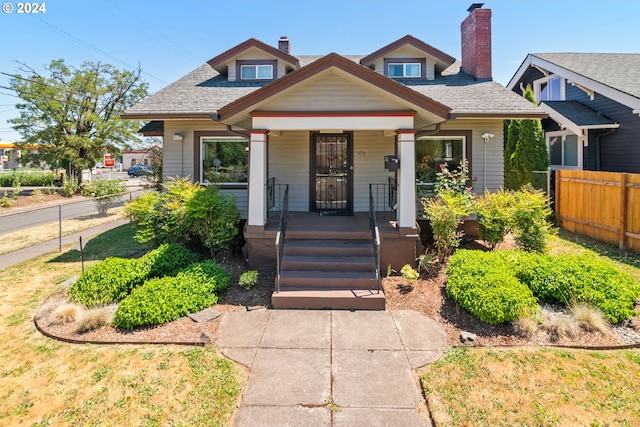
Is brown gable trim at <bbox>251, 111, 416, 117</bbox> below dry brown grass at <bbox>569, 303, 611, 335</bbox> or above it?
above

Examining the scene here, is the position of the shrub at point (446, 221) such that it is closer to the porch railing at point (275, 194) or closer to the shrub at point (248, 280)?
the shrub at point (248, 280)

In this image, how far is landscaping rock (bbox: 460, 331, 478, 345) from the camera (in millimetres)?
4910

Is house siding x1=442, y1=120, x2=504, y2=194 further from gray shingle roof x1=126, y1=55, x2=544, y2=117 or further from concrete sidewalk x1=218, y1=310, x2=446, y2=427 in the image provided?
concrete sidewalk x1=218, y1=310, x2=446, y2=427

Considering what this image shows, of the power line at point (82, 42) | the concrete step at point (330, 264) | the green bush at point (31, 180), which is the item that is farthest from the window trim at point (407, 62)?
the green bush at point (31, 180)

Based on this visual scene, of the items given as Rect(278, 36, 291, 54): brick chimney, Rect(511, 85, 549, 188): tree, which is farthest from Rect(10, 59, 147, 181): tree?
Rect(511, 85, 549, 188): tree

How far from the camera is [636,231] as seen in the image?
8.42m

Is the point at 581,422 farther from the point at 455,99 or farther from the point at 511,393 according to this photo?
the point at 455,99

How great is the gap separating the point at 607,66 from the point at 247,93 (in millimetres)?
15261

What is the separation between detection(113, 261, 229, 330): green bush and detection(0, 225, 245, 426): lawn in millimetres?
534

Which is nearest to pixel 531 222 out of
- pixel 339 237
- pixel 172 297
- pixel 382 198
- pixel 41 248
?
pixel 382 198

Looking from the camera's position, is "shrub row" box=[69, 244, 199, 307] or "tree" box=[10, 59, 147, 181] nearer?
"shrub row" box=[69, 244, 199, 307]

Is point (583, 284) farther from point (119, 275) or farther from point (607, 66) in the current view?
point (607, 66)

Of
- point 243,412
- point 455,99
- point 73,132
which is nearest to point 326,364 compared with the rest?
point 243,412

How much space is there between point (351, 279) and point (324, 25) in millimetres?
12743
